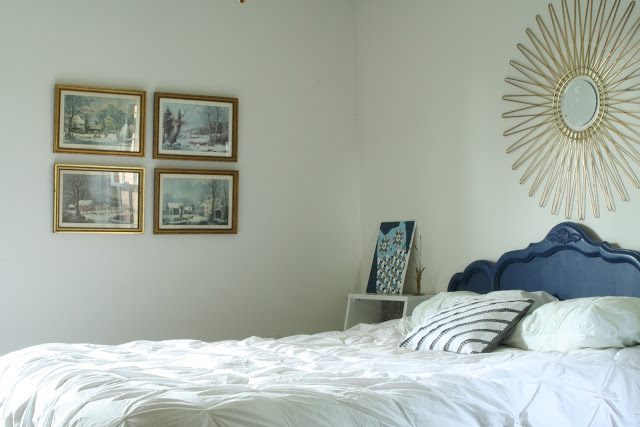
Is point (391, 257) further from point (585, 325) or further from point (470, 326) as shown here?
point (585, 325)

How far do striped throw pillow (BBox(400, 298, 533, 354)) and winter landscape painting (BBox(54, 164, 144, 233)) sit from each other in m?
2.04

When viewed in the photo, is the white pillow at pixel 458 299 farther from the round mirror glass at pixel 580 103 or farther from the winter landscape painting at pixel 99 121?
the winter landscape painting at pixel 99 121

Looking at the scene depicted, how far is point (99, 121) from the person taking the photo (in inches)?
170

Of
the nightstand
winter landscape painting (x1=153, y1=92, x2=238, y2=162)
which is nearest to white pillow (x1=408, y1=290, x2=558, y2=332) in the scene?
the nightstand

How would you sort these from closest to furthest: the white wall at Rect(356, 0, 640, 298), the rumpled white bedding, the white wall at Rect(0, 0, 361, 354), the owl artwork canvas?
the rumpled white bedding < the white wall at Rect(356, 0, 640, 298) < the white wall at Rect(0, 0, 361, 354) < the owl artwork canvas

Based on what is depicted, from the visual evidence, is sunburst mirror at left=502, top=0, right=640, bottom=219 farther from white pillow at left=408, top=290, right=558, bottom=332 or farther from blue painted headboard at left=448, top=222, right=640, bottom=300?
white pillow at left=408, top=290, right=558, bottom=332

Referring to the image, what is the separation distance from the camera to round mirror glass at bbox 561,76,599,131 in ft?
10.1

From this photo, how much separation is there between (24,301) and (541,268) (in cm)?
286

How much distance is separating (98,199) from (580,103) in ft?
9.07

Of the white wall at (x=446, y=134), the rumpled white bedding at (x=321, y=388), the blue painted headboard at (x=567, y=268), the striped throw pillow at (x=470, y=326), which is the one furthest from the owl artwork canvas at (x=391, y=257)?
the rumpled white bedding at (x=321, y=388)

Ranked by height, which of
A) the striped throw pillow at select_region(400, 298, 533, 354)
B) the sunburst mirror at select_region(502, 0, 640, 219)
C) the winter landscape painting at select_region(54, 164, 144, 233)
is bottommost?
the striped throw pillow at select_region(400, 298, 533, 354)

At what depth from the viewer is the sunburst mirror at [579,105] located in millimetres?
2928

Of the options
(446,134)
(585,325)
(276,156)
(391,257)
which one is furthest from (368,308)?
Result: (585,325)

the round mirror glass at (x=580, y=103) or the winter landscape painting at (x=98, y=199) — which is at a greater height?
the round mirror glass at (x=580, y=103)
